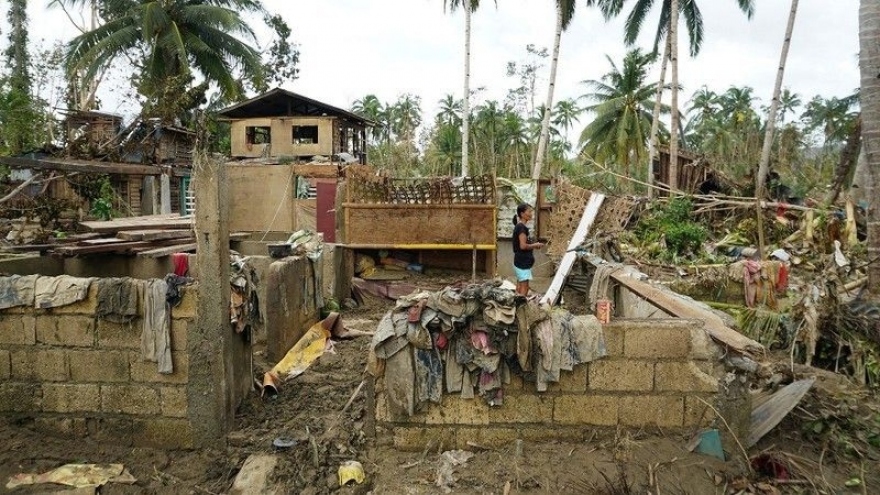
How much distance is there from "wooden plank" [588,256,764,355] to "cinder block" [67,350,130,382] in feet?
15.0

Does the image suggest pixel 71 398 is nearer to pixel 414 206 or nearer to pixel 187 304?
pixel 187 304

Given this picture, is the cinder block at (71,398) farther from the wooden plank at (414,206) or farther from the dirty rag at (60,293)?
the wooden plank at (414,206)

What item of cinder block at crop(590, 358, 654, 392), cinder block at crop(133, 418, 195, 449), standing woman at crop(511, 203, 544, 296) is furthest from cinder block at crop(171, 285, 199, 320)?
standing woman at crop(511, 203, 544, 296)

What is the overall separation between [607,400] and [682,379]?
57 centimetres

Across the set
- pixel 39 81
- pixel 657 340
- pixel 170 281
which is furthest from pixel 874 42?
pixel 39 81

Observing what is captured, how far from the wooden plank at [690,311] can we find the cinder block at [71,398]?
4860 millimetres

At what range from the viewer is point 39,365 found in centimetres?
464

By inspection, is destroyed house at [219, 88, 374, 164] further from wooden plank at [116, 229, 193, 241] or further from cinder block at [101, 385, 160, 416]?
cinder block at [101, 385, 160, 416]

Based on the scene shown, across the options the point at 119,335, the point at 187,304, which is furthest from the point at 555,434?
the point at 119,335

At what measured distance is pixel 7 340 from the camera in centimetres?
462

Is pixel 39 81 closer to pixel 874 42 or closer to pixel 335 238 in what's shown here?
pixel 335 238

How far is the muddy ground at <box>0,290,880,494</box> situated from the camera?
3.82 metres

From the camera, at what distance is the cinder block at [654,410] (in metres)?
4.20

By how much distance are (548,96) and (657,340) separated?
17599mm
